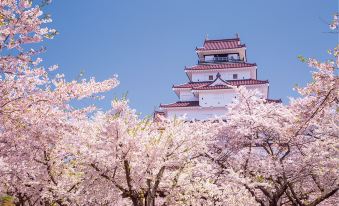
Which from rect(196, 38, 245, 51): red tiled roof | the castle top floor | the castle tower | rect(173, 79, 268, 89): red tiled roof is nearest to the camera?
rect(173, 79, 268, 89): red tiled roof

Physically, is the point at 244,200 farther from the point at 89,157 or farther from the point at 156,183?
the point at 89,157

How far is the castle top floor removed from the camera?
4814 cm

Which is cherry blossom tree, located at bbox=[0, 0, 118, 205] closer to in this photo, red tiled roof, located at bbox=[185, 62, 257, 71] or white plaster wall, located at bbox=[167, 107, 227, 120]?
white plaster wall, located at bbox=[167, 107, 227, 120]

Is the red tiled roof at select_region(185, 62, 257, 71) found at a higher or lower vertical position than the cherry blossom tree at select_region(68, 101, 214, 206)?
higher

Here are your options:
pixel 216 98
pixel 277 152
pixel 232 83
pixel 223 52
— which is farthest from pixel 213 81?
pixel 277 152

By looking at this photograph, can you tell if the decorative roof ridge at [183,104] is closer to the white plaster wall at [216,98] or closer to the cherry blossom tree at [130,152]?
the white plaster wall at [216,98]

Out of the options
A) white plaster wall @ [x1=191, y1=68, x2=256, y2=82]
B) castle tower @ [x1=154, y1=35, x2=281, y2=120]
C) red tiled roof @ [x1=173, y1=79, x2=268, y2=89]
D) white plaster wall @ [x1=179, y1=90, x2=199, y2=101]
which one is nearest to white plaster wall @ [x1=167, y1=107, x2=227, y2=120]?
castle tower @ [x1=154, y1=35, x2=281, y2=120]

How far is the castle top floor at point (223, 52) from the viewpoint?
48138 mm

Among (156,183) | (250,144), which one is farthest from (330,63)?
(250,144)

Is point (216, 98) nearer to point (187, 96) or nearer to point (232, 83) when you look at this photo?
point (232, 83)

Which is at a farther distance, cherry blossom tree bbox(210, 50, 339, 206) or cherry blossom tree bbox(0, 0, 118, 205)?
cherry blossom tree bbox(210, 50, 339, 206)

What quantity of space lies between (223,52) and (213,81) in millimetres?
6976

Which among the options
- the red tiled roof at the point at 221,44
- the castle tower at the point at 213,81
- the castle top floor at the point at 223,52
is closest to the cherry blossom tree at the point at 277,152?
the castle tower at the point at 213,81

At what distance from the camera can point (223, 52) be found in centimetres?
4891
